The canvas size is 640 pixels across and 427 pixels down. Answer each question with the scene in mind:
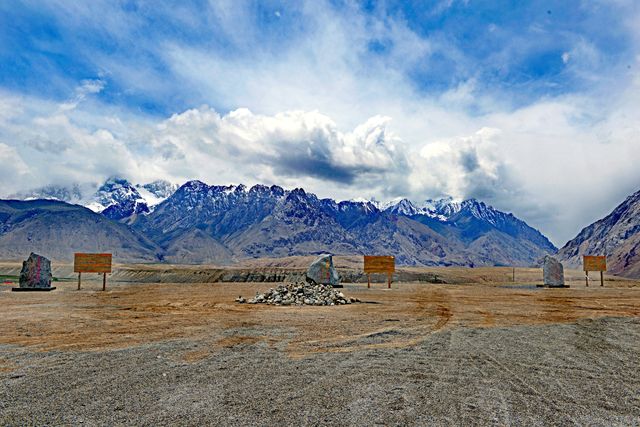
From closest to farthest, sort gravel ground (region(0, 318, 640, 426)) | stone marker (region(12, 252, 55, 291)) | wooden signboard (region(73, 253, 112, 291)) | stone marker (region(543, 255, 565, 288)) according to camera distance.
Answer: gravel ground (region(0, 318, 640, 426)), stone marker (region(12, 252, 55, 291)), wooden signboard (region(73, 253, 112, 291)), stone marker (region(543, 255, 565, 288))

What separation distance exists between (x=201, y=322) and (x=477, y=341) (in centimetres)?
1005

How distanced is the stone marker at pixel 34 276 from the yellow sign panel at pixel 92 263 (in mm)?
2460

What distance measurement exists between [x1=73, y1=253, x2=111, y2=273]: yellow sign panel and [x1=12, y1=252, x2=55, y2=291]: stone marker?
246 centimetres

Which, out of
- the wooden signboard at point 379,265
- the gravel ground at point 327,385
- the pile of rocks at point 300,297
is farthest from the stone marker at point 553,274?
the gravel ground at point 327,385

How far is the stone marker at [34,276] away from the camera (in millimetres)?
37469

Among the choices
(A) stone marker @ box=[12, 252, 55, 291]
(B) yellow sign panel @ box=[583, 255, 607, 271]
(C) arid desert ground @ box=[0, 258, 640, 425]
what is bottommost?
(C) arid desert ground @ box=[0, 258, 640, 425]

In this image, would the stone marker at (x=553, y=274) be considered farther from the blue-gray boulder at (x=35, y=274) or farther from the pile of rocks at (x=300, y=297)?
the blue-gray boulder at (x=35, y=274)

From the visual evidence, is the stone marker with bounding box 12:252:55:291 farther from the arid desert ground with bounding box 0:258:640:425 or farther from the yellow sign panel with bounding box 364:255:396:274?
the yellow sign panel with bounding box 364:255:396:274

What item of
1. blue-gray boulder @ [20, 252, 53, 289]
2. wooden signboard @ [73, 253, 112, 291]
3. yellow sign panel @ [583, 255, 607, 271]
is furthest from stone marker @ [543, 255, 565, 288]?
blue-gray boulder @ [20, 252, 53, 289]

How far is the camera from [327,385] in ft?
28.5

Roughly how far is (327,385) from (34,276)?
3727cm

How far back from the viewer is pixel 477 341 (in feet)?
43.6

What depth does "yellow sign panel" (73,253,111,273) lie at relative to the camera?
3825cm

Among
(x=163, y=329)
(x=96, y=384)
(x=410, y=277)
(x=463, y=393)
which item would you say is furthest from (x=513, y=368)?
(x=410, y=277)
